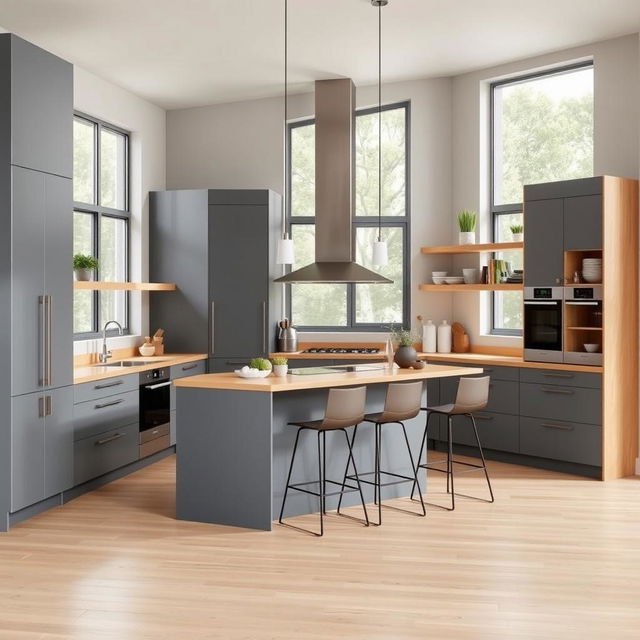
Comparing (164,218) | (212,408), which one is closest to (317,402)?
(212,408)

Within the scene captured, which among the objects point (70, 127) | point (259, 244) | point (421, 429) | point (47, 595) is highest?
point (70, 127)

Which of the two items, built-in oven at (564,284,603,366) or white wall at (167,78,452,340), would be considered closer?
built-in oven at (564,284,603,366)

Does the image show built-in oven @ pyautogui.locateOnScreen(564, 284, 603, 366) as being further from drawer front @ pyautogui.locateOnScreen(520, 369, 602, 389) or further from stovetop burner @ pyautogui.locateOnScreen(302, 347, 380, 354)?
stovetop burner @ pyautogui.locateOnScreen(302, 347, 380, 354)

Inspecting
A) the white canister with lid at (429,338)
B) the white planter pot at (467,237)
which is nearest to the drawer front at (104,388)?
the white canister with lid at (429,338)

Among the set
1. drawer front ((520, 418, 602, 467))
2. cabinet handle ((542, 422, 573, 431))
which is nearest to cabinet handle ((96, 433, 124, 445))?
drawer front ((520, 418, 602, 467))

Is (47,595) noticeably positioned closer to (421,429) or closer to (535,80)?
(421,429)

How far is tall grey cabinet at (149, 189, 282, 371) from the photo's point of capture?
8297 millimetres

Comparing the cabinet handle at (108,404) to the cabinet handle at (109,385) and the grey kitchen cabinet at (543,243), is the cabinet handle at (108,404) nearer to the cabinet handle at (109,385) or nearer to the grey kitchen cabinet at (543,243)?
the cabinet handle at (109,385)

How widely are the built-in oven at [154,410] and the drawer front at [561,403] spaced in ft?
10.0

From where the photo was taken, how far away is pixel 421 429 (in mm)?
6586

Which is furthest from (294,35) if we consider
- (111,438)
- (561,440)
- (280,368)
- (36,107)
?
(561,440)

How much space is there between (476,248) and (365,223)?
50.4 inches

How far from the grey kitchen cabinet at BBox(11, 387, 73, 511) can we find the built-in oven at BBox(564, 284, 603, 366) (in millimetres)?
3898

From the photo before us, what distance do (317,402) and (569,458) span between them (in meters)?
2.33
